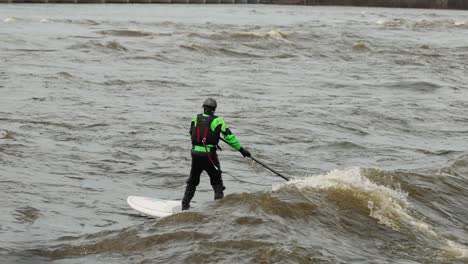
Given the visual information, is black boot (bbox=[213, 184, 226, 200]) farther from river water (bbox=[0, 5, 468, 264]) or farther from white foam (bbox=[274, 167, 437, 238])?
white foam (bbox=[274, 167, 437, 238])

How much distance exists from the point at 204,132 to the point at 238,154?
8.05m

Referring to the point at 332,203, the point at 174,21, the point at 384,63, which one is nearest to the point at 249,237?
the point at 332,203

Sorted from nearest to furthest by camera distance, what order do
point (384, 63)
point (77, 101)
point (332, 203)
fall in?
point (332, 203)
point (77, 101)
point (384, 63)

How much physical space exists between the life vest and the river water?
116 cm

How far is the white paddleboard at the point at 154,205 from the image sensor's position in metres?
14.9

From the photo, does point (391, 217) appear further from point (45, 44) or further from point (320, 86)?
point (45, 44)

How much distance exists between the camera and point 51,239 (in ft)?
44.0

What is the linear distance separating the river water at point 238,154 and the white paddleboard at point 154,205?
300 mm

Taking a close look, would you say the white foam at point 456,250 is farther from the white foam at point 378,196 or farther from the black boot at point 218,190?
the black boot at point 218,190

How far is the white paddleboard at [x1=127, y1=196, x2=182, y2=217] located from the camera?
48.9ft

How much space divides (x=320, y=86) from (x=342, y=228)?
2047cm

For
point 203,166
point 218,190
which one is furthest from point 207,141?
point 218,190

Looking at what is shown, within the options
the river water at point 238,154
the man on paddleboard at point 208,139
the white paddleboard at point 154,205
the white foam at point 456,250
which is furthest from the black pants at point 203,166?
the white foam at point 456,250

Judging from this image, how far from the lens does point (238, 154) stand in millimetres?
21953
